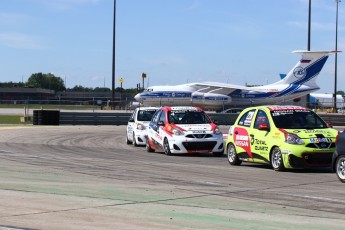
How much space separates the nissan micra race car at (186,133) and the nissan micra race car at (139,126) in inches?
112

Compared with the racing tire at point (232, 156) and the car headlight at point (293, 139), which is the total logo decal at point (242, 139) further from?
the car headlight at point (293, 139)

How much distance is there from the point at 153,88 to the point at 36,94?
59.9m

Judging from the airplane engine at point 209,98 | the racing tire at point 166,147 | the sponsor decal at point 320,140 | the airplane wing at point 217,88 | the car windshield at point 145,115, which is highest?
the airplane wing at point 217,88

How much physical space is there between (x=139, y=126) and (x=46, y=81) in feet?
506

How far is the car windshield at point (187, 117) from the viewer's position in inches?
804

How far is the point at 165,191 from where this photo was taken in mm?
11070

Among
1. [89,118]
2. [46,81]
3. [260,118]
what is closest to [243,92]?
[89,118]

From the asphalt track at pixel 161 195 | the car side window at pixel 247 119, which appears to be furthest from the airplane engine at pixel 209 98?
the car side window at pixel 247 119

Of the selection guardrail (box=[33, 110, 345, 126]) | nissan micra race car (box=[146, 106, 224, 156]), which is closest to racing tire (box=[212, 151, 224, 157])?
nissan micra race car (box=[146, 106, 224, 156])

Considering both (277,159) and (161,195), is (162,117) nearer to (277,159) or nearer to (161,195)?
(277,159)

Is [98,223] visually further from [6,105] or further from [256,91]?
[6,105]

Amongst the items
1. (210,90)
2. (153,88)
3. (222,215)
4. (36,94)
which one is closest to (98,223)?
(222,215)

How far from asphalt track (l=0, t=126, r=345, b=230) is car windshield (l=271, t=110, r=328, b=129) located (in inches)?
41.5

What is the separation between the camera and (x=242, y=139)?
16219mm
